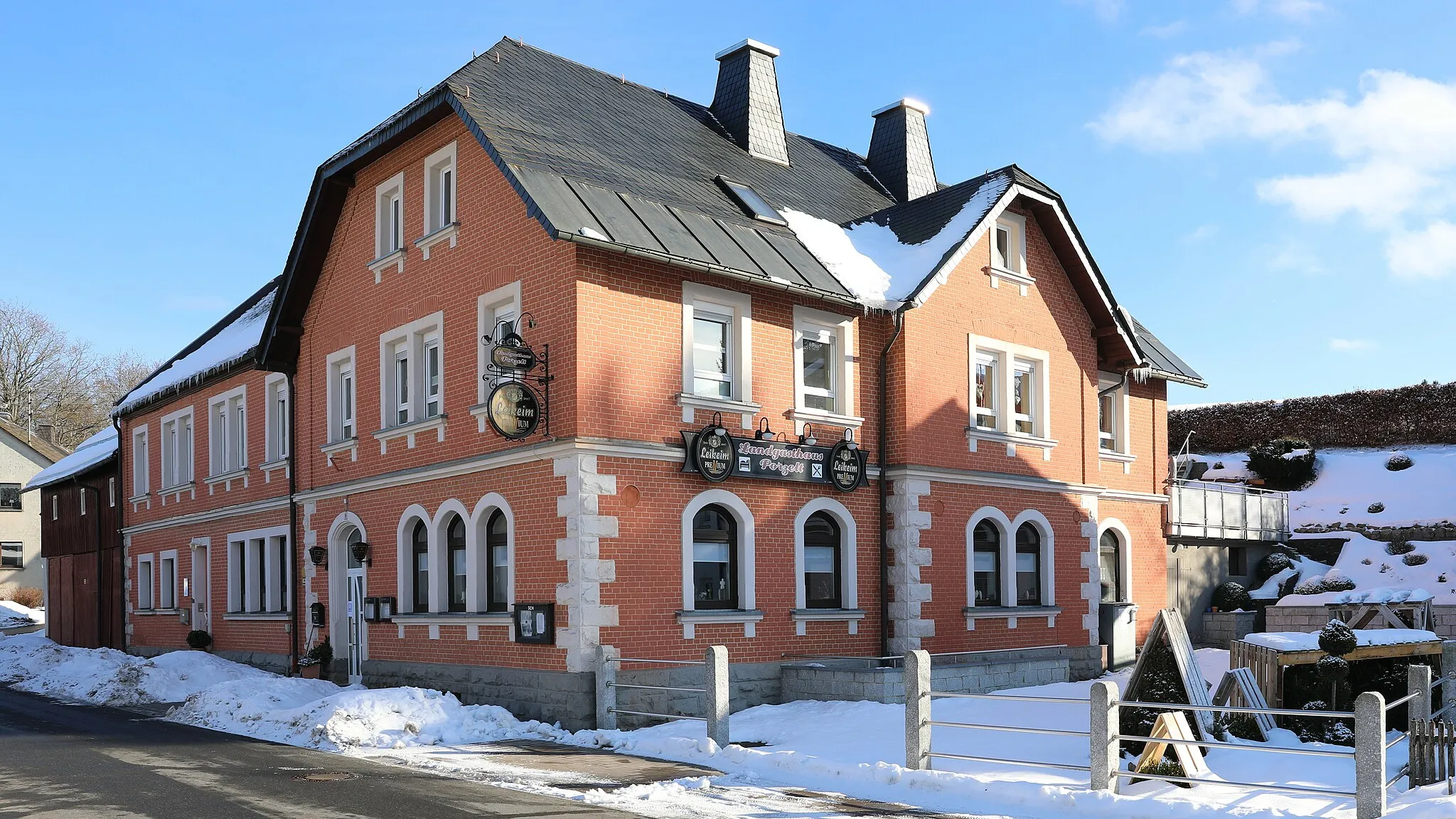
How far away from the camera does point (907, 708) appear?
→ 39.6 feet

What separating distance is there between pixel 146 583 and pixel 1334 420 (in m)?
35.1

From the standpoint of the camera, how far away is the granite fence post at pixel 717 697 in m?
13.8

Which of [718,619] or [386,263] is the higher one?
[386,263]

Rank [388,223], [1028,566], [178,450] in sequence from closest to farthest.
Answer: [388,223]
[1028,566]
[178,450]

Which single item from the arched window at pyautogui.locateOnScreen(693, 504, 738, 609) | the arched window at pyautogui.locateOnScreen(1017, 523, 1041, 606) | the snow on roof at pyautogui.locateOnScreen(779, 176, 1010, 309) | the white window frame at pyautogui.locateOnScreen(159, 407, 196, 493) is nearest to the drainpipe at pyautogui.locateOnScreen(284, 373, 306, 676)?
the white window frame at pyautogui.locateOnScreen(159, 407, 196, 493)

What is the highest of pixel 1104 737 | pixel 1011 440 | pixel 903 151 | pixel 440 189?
pixel 903 151

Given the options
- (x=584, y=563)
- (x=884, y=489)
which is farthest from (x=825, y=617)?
(x=584, y=563)

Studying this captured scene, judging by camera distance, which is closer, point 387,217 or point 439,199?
point 439,199

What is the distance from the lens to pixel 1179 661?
13.6 m

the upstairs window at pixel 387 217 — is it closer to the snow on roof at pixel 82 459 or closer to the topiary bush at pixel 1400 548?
the snow on roof at pixel 82 459

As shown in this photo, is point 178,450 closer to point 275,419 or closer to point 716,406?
point 275,419

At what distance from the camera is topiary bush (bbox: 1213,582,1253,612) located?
28.0 metres

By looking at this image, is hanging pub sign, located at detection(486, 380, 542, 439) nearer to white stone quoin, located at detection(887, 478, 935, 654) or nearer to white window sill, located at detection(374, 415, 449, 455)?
white window sill, located at detection(374, 415, 449, 455)

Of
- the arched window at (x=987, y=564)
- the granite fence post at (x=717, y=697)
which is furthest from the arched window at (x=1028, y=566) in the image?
the granite fence post at (x=717, y=697)
